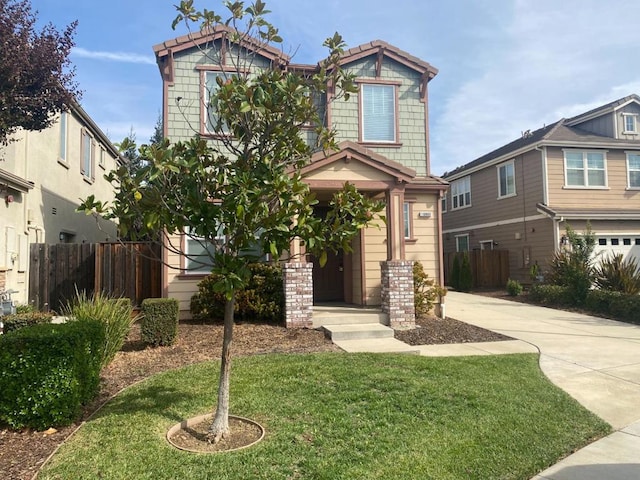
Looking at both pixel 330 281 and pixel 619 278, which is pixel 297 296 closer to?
pixel 330 281

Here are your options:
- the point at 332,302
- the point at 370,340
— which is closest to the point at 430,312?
the point at 332,302

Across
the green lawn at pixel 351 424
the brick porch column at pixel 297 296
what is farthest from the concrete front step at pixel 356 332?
the green lawn at pixel 351 424

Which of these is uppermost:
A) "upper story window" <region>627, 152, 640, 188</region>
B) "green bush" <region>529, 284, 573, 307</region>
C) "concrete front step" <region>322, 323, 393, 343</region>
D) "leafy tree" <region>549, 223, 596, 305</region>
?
"upper story window" <region>627, 152, 640, 188</region>

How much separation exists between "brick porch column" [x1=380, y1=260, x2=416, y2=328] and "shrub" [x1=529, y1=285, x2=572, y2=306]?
21.8 ft

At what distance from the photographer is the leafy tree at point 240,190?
3631 mm

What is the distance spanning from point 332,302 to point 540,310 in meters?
6.12

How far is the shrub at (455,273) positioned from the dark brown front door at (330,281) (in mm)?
8971

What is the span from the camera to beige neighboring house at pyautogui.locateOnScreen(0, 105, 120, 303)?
397 inches

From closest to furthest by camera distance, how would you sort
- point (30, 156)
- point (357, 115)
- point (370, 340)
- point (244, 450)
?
point (244, 450) < point (370, 340) < point (30, 156) < point (357, 115)

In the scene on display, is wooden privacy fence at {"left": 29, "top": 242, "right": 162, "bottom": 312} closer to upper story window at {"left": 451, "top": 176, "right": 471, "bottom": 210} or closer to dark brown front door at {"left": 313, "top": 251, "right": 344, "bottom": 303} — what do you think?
dark brown front door at {"left": 313, "top": 251, "right": 344, "bottom": 303}

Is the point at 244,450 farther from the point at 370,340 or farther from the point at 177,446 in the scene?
the point at 370,340

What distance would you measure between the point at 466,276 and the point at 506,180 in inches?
188

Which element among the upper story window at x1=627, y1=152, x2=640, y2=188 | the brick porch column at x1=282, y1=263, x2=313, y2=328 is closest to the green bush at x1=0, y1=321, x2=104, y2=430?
the brick porch column at x1=282, y1=263, x2=313, y2=328

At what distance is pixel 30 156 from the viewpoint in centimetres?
1114
